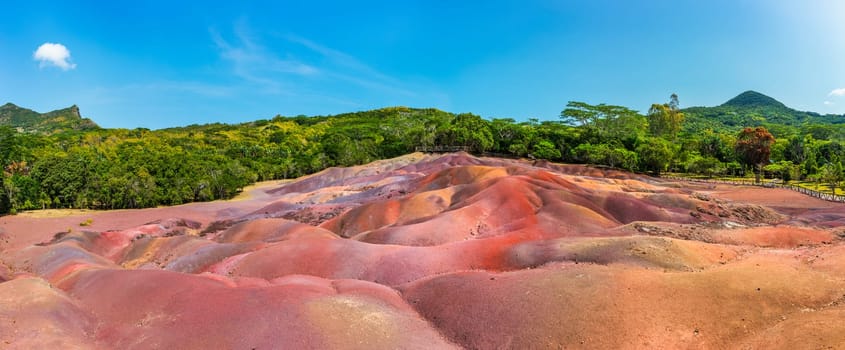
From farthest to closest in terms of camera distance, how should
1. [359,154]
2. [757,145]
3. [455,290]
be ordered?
[359,154], [757,145], [455,290]

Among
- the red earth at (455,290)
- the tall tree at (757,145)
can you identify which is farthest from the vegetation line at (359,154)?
the red earth at (455,290)

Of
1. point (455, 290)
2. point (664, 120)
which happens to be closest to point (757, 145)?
point (664, 120)

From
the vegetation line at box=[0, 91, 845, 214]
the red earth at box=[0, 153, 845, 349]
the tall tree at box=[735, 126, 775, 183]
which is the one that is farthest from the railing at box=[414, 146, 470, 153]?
the red earth at box=[0, 153, 845, 349]

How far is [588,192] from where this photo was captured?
1702 inches

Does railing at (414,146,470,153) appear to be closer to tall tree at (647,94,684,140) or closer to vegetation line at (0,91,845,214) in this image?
vegetation line at (0,91,845,214)

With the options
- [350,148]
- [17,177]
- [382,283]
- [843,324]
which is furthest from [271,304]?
[350,148]

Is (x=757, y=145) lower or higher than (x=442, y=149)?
lower

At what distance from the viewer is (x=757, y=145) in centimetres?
7662

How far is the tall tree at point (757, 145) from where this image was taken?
75.9m

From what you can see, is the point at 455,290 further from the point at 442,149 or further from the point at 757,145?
the point at 442,149

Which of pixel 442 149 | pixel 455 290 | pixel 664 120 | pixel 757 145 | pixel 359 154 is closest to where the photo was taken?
pixel 455 290

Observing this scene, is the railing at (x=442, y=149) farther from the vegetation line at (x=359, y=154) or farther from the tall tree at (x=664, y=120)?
the tall tree at (x=664, y=120)

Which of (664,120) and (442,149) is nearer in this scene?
(442,149)

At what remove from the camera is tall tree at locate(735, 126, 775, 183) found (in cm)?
7588
